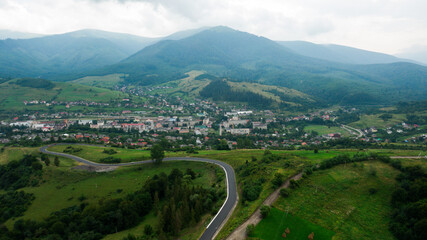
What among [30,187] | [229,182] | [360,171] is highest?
[360,171]

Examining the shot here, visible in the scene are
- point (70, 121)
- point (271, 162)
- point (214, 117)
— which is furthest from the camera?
point (214, 117)

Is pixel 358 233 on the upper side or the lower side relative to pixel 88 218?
upper

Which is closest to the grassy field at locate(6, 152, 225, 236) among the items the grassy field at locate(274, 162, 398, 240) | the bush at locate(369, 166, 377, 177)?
the grassy field at locate(274, 162, 398, 240)

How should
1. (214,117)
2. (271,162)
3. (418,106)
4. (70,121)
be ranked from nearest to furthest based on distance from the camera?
(271,162)
(70,121)
(418,106)
(214,117)

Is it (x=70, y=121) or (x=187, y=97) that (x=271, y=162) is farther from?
(x=187, y=97)

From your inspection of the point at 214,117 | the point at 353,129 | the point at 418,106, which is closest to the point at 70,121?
the point at 214,117

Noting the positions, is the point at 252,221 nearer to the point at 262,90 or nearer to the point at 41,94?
the point at 262,90

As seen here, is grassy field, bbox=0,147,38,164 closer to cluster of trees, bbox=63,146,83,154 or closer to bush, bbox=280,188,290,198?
cluster of trees, bbox=63,146,83,154
